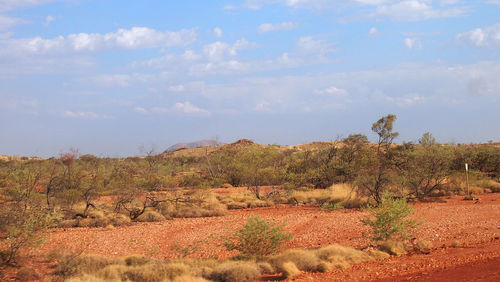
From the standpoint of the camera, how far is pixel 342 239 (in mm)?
14195

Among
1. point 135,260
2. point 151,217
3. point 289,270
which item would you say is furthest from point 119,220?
point 289,270

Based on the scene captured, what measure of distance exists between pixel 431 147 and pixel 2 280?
885 inches

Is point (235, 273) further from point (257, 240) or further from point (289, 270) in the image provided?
point (257, 240)

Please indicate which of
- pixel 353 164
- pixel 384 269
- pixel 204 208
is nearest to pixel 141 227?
pixel 204 208

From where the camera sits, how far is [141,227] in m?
17.5

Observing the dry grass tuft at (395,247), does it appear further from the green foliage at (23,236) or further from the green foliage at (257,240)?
the green foliage at (23,236)

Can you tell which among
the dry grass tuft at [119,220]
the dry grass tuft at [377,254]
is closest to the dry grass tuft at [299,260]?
the dry grass tuft at [377,254]

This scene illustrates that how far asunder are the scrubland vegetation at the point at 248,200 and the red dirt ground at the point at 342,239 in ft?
2.24

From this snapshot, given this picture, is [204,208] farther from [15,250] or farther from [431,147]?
[431,147]

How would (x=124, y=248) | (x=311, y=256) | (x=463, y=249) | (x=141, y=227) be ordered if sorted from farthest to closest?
(x=141, y=227)
(x=124, y=248)
(x=463, y=249)
(x=311, y=256)

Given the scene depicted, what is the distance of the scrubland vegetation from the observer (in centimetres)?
1077

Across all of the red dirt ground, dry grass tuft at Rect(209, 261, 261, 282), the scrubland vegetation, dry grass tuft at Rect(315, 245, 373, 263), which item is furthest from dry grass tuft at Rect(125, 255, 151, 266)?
dry grass tuft at Rect(315, 245, 373, 263)

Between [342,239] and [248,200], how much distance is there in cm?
1110

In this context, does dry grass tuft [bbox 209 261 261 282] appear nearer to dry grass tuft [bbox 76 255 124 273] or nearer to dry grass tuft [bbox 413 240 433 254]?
dry grass tuft [bbox 76 255 124 273]
